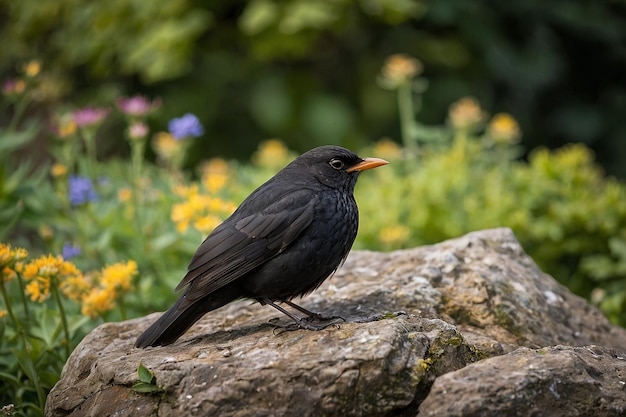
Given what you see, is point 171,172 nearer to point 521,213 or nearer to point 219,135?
point 219,135

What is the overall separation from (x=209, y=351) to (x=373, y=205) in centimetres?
255

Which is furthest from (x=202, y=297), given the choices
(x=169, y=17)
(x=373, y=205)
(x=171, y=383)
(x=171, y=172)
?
(x=169, y=17)

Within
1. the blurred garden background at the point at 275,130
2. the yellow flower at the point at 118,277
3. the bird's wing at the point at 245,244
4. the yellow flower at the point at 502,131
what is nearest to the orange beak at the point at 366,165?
the bird's wing at the point at 245,244

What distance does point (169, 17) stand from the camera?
7535 mm

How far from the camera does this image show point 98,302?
4020 mm

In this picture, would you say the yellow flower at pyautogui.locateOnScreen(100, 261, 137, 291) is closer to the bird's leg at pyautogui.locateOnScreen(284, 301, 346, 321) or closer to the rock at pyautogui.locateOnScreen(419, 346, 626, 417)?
the bird's leg at pyautogui.locateOnScreen(284, 301, 346, 321)

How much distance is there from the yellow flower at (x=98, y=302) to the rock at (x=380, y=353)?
0.20 m

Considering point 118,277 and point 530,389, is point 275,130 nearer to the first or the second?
point 118,277

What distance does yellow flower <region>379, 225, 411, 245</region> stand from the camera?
5.15m

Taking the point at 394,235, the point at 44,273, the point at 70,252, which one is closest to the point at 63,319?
the point at 44,273

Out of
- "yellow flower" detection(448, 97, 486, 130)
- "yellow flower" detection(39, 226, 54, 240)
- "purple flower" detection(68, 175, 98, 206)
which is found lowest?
"yellow flower" detection(39, 226, 54, 240)

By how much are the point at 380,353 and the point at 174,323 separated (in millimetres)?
978

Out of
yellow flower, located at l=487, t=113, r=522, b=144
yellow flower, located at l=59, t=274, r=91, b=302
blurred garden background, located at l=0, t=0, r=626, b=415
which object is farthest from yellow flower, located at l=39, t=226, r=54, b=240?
yellow flower, located at l=487, t=113, r=522, b=144

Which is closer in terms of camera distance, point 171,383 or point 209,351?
point 171,383
